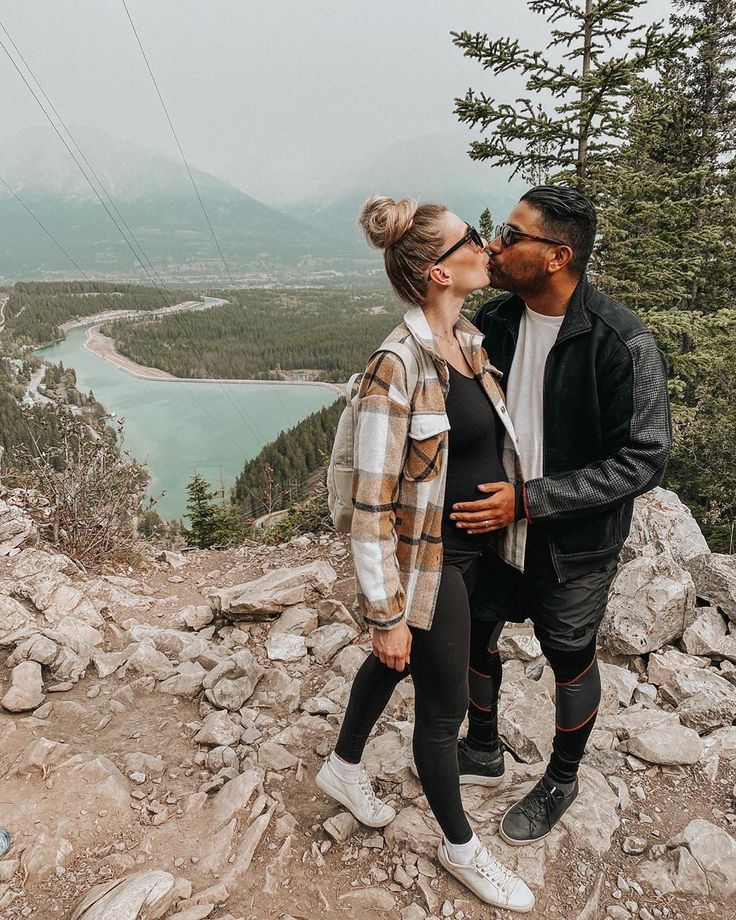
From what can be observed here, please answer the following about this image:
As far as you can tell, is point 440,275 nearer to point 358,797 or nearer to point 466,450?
point 466,450

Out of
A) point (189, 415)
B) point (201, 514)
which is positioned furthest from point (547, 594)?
point (189, 415)

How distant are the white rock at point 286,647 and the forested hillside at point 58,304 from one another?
83967 millimetres

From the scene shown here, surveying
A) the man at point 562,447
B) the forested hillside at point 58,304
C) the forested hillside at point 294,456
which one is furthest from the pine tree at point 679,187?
the forested hillside at point 58,304

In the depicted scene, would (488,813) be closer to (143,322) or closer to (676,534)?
(676,534)

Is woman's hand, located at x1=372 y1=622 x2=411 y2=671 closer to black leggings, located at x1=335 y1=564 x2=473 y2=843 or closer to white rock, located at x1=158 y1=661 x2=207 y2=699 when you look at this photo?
black leggings, located at x1=335 y1=564 x2=473 y2=843

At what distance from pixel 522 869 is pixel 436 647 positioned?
986mm

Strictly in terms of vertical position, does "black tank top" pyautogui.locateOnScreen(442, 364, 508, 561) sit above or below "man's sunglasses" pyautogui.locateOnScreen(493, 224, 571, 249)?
below

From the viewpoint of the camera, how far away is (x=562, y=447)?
5.43 feet

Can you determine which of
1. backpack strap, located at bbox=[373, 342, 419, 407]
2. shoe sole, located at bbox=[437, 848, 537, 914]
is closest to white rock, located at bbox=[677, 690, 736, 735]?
shoe sole, located at bbox=[437, 848, 537, 914]

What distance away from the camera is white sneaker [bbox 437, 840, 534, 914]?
67.3 inches

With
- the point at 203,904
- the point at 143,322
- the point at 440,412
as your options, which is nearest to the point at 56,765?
the point at 203,904

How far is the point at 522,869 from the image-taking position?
6.09 feet

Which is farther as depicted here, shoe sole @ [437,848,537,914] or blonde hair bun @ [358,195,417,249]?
shoe sole @ [437,848,537,914]

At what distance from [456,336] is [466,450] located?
346 mm
